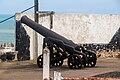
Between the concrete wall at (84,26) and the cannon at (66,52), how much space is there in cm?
529

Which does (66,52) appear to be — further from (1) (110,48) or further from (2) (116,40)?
(2) (116,40)

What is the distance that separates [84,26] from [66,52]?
705cm

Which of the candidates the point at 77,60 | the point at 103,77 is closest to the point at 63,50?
the point at 77,60

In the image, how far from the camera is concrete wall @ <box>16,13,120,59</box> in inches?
952

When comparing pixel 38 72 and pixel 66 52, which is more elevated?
pixel 66 52

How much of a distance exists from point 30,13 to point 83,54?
7138 mm

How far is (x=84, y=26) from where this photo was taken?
80.8 feet

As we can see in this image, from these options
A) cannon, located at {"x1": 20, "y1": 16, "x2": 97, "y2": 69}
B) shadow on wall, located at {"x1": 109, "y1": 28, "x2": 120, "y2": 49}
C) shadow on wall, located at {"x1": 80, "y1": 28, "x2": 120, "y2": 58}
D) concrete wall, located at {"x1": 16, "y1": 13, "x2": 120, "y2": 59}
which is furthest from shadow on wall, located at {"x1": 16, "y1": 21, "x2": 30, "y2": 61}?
cannon, located at {"x1": 20, "y1": 16, "x2": 97, "y2": 69}

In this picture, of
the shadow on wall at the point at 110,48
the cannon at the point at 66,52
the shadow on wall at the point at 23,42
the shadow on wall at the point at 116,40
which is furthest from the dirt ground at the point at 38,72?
the shadow on wall at the point at 116,40

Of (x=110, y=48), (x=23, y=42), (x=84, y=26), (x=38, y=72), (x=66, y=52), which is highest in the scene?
(x=84, y=26)

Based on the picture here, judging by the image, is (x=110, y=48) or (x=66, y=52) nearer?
(x=66, y=52)

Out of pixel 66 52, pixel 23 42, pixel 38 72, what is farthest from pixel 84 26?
pixel 38 72

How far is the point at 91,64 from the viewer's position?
60.5 feet

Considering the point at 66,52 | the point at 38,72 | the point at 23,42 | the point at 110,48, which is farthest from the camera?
the point at 110,48
